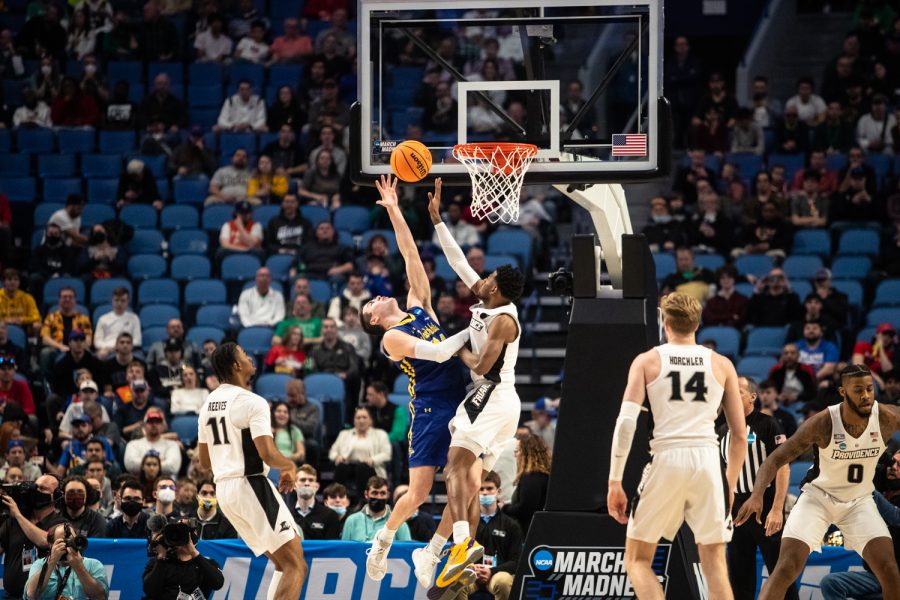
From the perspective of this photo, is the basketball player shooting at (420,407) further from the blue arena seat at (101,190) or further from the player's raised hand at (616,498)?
the blue arena seat at (101,190)

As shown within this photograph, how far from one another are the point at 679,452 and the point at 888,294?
905cm

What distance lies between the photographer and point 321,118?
773 inches

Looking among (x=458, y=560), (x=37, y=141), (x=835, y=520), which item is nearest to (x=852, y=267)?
(x=835, y=520)

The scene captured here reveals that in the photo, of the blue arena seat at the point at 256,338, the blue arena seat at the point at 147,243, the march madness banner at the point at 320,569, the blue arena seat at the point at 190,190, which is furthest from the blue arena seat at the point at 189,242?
the march madness banner at the point at 320,569

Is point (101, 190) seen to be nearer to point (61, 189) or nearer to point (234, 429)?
point (61, 189)

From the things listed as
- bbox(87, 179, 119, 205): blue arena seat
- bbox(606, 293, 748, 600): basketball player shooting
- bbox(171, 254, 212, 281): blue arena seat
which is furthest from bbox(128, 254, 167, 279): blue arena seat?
bbox(606, 293, 748, 600): basketball player shooting

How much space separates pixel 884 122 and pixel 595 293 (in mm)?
10161

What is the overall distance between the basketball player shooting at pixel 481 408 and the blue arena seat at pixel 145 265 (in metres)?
9.00

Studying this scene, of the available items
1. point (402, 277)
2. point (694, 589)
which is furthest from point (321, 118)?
point (694, 589)

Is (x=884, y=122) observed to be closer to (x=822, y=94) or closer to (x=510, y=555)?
(x=822, y=94)

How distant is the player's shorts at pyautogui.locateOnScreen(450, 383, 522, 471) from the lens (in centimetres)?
966

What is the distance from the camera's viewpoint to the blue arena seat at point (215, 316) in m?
17.2

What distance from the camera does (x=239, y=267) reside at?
58.8 ft

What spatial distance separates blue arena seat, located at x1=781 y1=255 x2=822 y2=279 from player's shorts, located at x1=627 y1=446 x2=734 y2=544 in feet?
30.3
